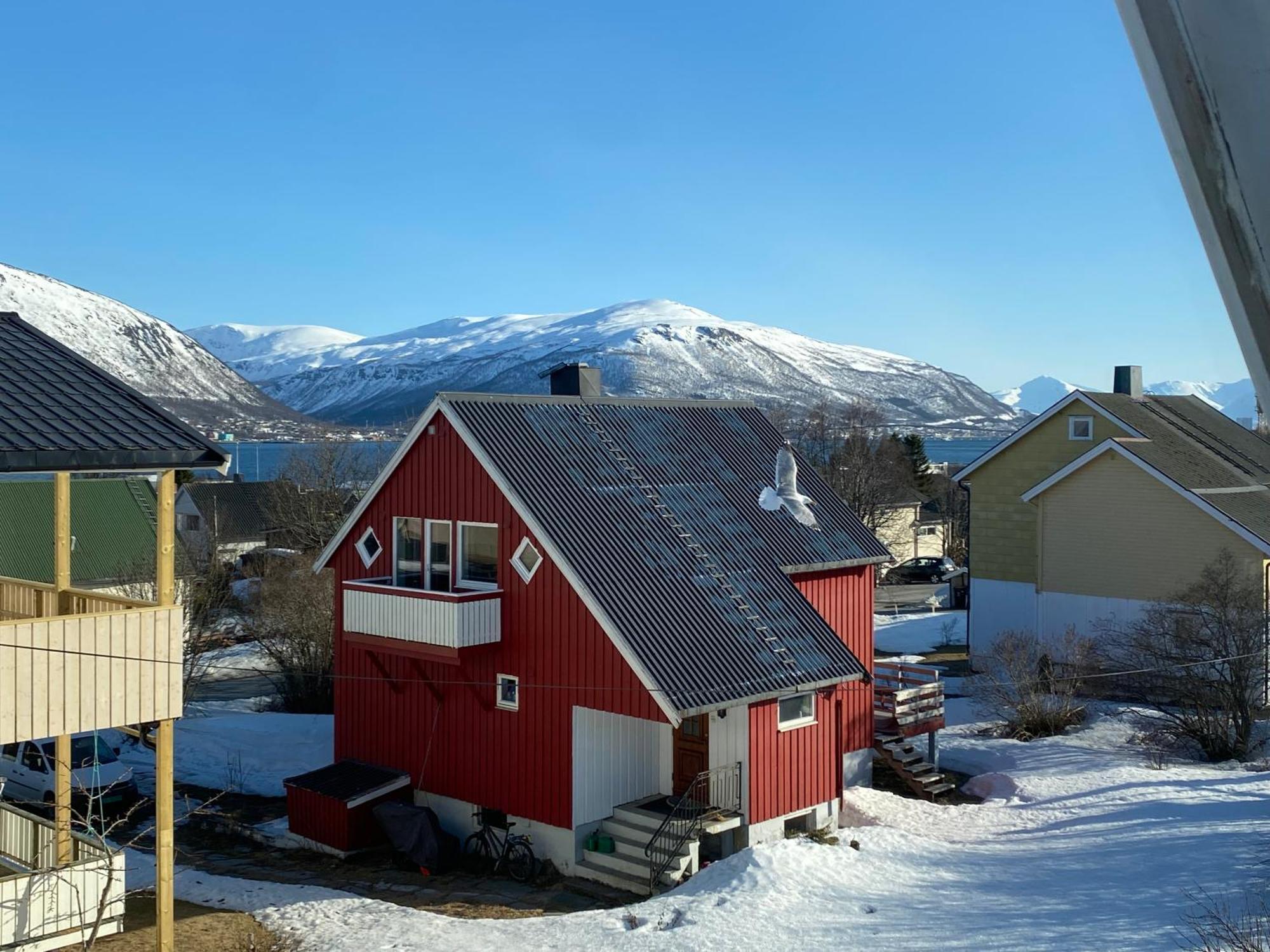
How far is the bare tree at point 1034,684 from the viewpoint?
26547 mm

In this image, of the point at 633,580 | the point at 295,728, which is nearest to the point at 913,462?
the point at 295,728

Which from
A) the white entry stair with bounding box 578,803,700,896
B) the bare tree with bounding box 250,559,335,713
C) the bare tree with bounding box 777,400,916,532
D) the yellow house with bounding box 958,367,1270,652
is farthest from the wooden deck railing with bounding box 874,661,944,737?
the bare tree with bounding box 777,400,916,532

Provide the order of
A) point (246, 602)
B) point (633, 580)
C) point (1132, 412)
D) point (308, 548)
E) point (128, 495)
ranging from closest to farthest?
point (633, 580)
point (1132, 412)
point (246, 602)
point (128, 495)
point (308, 548)

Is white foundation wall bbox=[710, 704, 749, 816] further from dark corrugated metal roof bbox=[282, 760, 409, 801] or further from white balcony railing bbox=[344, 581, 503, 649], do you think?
dark corrugated metal roof bbox=[282, 760, 409, 801]

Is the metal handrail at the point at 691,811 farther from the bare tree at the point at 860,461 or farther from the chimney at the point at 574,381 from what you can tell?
the bare tree at the point at 860,461

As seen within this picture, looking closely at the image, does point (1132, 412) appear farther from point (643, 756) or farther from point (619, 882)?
point (619, 882)

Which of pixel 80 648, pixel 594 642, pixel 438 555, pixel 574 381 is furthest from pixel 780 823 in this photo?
pixel 80 648

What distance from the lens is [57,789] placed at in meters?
14.8

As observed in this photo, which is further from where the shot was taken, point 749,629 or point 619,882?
point 749,629

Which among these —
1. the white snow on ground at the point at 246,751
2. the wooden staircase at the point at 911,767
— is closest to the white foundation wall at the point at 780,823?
the wooden staircase at the point at 911,767

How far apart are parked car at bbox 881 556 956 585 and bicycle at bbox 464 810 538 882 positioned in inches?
1979

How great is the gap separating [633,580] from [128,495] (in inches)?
1462

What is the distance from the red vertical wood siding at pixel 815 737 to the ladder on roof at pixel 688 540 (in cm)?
100

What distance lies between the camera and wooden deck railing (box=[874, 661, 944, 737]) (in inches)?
938
